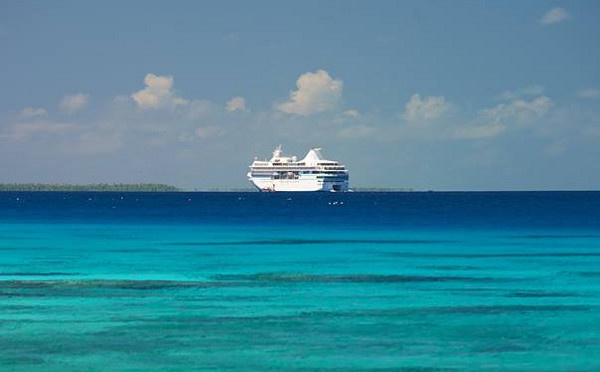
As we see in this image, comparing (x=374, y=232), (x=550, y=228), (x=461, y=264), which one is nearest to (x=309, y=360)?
(x=461, y=264)

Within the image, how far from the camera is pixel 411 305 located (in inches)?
982

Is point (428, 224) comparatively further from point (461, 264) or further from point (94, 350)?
point (94, 350)

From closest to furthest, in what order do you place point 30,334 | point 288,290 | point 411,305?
1. point 30,334
2. point 411,305
3. point 288,290

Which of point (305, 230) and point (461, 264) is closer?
point (461, 264)

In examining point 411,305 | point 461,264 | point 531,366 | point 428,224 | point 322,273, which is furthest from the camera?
point 428,224

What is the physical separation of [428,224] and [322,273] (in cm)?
3960

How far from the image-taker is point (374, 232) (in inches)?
2432

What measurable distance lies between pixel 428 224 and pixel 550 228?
883cm

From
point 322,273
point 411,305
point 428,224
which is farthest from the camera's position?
point 428,224

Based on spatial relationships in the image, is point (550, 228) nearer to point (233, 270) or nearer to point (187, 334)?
point (233, 270)

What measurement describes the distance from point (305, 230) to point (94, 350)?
148ft

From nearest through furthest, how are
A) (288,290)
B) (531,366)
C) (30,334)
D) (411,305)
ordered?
(531,366), (30,334), (411,305), (288,290)

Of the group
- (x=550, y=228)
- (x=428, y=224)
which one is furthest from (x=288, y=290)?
(x=428, y=224)

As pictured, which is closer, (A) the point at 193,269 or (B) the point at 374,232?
(A) the point at 193,269
